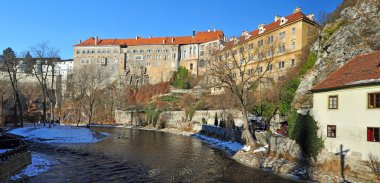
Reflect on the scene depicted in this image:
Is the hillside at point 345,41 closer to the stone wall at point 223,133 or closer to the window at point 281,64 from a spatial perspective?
the stone wall at point 223,133

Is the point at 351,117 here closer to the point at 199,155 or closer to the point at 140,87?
the point at 199,155

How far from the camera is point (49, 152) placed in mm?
28641

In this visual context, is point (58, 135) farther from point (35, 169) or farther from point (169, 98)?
point (169, 98)

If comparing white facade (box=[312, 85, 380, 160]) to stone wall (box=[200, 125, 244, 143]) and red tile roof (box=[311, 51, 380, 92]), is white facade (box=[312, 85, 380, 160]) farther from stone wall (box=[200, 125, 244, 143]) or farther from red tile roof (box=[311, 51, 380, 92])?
stone wall (box=[200, 125, 244, 143])

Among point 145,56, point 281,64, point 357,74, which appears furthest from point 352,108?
point 145,56

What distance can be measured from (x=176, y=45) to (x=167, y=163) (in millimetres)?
74329

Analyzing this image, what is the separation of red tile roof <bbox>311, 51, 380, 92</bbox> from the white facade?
1.20 feet

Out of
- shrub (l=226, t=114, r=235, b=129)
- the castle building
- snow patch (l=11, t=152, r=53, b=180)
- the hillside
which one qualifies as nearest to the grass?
the castle building

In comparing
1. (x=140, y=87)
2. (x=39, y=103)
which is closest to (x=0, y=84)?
(x=39, y=103)

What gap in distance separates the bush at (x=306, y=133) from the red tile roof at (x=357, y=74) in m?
2.49

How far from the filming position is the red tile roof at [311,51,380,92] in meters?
18.3

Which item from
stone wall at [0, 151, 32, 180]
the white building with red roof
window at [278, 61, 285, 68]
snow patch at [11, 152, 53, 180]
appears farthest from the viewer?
window at [278, 61, 285, 68]

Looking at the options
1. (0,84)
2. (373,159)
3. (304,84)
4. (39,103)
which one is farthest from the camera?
(39,103)

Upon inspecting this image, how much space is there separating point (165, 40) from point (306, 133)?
81739mm
